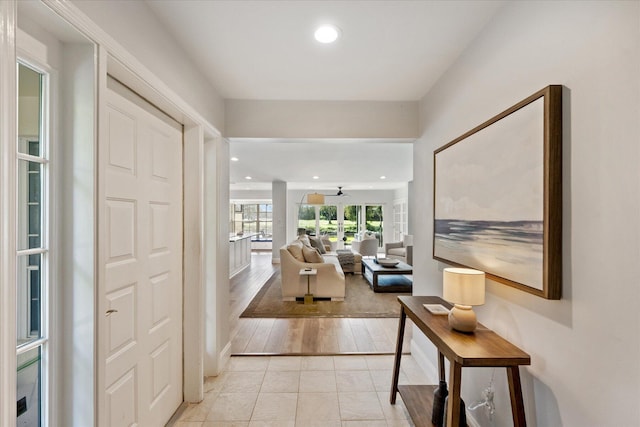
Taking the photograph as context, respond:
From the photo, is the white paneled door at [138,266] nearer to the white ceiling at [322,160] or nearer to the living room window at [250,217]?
the white ceiling at [322,160]

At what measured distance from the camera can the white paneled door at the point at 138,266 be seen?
1374 mm

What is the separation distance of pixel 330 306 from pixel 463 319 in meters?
3.18

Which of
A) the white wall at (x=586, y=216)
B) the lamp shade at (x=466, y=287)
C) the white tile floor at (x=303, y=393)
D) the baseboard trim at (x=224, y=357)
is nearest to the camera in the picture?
the white wall at (x=586, y=216)

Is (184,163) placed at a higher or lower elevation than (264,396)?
higher

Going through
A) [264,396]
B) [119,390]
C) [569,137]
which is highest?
[569,137]

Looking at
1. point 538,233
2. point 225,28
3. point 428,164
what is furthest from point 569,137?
point 225,28

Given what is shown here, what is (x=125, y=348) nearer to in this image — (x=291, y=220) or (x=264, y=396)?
(x=264, y=396)

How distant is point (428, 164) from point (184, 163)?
1992 millimetres

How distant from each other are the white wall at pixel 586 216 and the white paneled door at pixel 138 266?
6.01 ft

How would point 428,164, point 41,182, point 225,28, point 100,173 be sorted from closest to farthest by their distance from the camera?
point 41,182 < point 100,173 < point 225,28 < point 428,164

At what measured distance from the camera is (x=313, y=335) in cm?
340

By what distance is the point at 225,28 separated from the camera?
1.69 m

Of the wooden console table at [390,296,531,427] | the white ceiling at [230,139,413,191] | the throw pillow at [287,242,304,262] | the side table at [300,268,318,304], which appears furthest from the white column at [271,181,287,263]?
the wooden console table at [390,296,531,427]

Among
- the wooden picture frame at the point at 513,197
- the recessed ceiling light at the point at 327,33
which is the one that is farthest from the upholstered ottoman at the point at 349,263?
the recessed ceiling light at the point at 327,33
